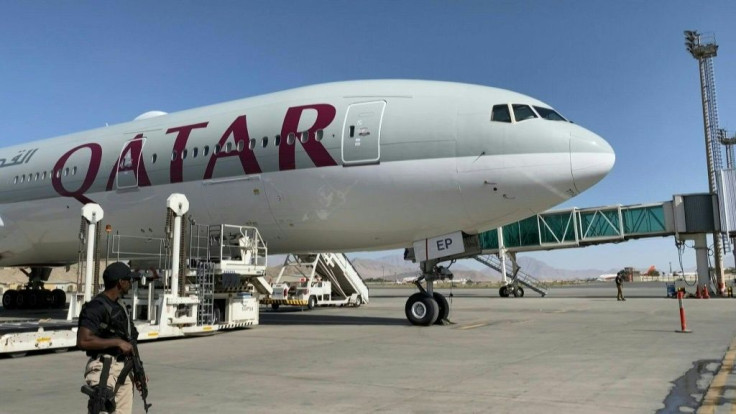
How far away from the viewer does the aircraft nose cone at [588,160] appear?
12078mm

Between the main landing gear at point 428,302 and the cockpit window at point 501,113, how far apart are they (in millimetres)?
3804

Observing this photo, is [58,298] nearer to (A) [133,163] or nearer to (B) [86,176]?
(B) [86,176]

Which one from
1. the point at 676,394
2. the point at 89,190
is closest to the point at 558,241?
the point at 89,190

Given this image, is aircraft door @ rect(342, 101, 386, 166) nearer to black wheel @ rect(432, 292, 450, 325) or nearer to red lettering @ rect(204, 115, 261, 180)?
red lettering @ rect(204, 115, 261, 180)

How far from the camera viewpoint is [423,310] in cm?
1430

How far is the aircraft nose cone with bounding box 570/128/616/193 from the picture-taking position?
12078 mm

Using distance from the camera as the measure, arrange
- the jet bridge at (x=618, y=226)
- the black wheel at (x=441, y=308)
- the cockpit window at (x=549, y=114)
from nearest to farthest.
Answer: the cockpit window at (x=549, y=114) < the black wheel at (x=441, y=308) < the jet bridge at (x=618, y=226)

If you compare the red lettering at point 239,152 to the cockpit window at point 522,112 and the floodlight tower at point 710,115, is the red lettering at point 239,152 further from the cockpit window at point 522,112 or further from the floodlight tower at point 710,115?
the floodlight tower at point 710,115

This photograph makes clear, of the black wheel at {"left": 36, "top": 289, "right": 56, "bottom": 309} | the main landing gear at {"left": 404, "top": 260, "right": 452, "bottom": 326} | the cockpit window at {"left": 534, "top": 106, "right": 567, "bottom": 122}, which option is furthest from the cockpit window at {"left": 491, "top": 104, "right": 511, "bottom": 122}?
the black wheel at {"left": 36, "top": 289, "right": 56, "bottom": 309}

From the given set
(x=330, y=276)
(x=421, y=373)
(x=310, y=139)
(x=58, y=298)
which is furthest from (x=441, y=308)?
(x=58, y=298)

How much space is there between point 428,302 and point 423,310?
242 mm

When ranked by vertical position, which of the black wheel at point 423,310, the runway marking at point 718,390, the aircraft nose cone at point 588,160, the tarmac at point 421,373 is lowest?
the runway marking at point 718,390

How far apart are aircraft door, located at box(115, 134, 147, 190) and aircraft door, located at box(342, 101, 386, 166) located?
20.6 ft

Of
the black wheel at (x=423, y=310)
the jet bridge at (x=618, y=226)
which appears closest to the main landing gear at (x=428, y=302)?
the black wheel at (x=423, y=310)
